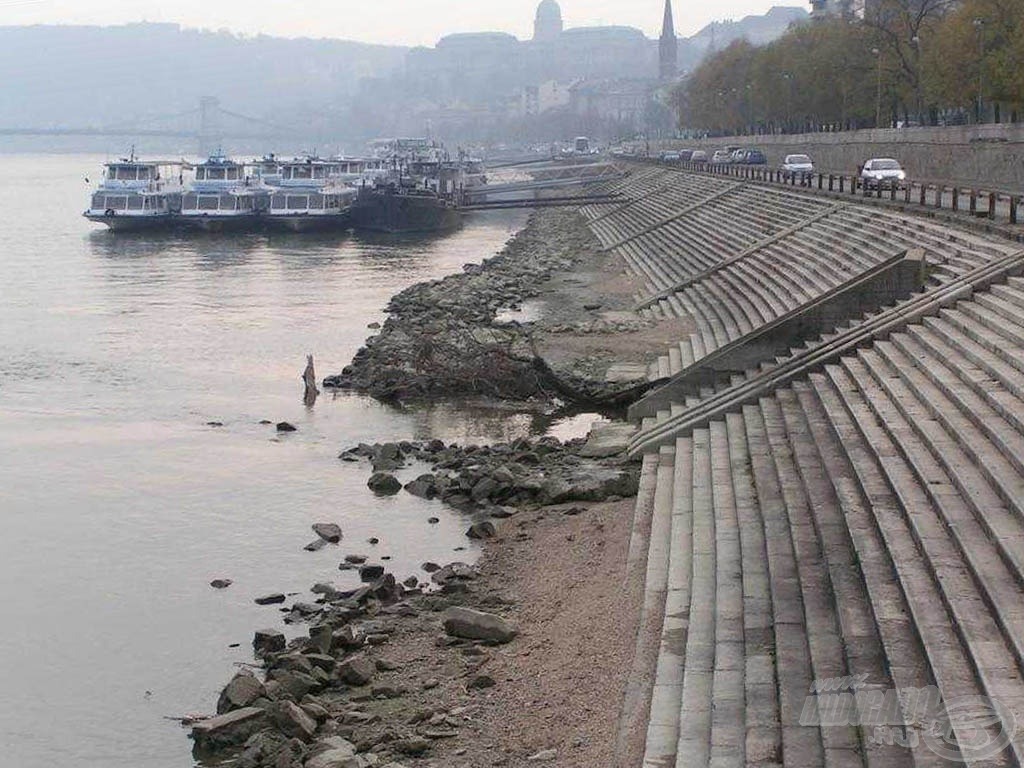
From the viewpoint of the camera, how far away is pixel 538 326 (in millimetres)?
37500

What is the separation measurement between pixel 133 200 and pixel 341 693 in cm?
8142

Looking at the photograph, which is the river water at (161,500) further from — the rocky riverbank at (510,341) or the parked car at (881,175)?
the parked car at (881,175)

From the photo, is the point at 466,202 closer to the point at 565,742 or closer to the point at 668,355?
the point at 668,355

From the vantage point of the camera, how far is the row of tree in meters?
56.2

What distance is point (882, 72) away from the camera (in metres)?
74.2

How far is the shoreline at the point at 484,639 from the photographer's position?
12891 millimetres

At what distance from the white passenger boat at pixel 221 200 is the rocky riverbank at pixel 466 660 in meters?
74.4

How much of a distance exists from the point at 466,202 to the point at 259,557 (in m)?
85.2

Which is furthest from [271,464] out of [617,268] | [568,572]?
[617,268]

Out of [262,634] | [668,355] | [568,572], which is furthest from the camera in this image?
[668,355]

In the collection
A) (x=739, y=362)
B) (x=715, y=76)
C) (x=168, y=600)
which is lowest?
(x=168, y=600)

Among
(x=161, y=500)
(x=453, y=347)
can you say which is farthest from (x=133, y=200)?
(x=161, y=500)

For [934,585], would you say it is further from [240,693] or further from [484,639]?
[240,693]

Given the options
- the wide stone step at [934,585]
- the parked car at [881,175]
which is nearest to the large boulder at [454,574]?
Answer: the wide stone step at [934,585]
